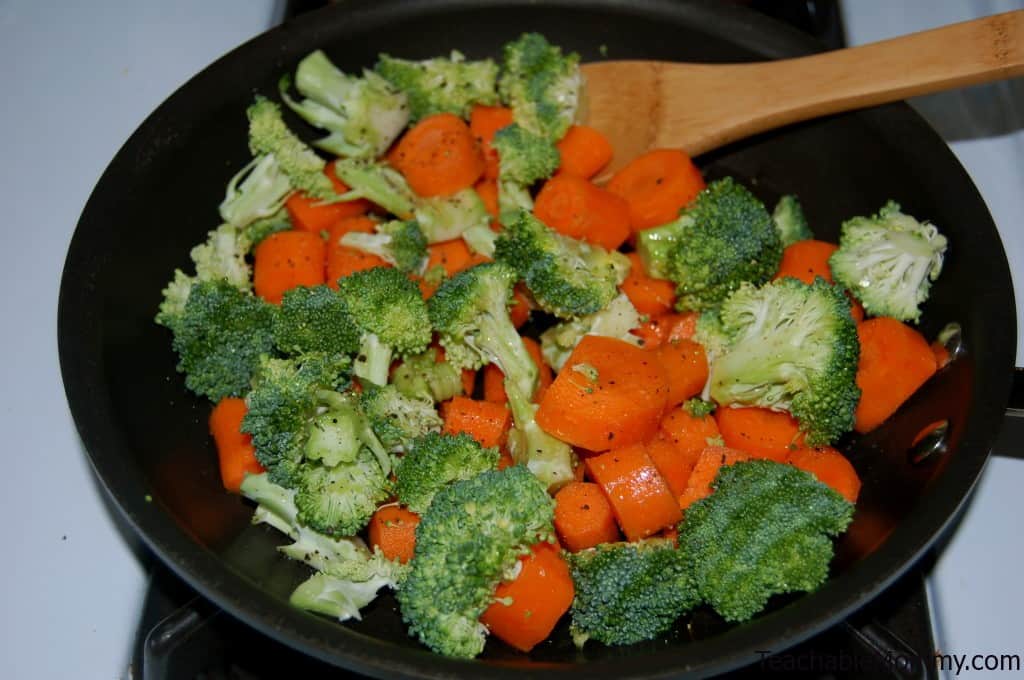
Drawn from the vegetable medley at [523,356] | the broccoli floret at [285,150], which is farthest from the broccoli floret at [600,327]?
the broccoli floret at [285,150]

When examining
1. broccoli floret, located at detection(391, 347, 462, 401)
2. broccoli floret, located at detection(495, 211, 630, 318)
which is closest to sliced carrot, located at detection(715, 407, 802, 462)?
broccoli floret, located at detection(495, 211, 630, 318)

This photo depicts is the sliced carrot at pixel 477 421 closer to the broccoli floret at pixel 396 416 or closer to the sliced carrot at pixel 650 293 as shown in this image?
the broccoli floret at pixel 396 416

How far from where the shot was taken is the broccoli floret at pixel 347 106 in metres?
2.41

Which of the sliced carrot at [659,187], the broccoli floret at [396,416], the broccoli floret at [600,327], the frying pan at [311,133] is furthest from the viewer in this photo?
the sliced carrot at [659,187]

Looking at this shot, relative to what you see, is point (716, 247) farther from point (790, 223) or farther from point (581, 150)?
point (581, 150)

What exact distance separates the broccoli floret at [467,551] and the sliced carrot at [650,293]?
2.34ft

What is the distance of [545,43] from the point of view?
8.25 ft

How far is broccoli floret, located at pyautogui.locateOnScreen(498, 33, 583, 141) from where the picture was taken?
247 centimetres

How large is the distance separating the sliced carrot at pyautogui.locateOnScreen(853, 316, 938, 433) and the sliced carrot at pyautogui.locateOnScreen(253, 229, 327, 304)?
1.34 m

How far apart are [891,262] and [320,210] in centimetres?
144

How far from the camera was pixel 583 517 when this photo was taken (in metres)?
1.98

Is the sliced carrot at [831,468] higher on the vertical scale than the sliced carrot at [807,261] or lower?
lower

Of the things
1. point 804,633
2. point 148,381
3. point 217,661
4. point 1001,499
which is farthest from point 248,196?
point 1001,499

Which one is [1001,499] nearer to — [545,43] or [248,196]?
[545,43]
